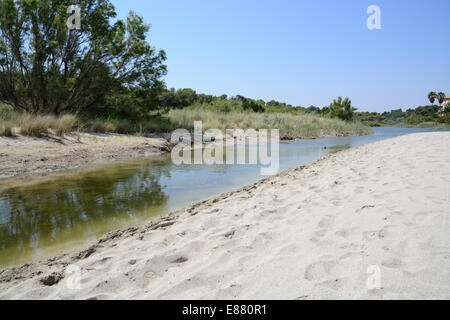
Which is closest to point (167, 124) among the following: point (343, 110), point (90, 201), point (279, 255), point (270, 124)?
point (270, 124)

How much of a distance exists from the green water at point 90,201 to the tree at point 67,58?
765 cm

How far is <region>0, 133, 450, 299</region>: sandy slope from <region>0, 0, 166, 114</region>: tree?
1282 centimetres

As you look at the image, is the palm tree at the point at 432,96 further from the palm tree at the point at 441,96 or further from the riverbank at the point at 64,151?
the riverbank at the point at 64,151

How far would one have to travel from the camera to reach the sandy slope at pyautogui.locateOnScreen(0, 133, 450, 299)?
1866 mm

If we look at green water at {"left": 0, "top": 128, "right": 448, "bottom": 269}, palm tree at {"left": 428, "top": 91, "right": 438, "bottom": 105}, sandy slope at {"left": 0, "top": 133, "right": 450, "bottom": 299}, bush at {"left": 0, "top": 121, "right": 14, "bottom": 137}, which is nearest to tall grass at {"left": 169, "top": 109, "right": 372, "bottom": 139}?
bush at {"left": 0, "top": 121, "right": 14, "bottom": 137}

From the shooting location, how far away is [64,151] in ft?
30.4

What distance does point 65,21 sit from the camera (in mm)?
12922

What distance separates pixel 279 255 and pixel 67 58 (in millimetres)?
15244

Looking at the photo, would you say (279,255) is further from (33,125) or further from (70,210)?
(33,125)

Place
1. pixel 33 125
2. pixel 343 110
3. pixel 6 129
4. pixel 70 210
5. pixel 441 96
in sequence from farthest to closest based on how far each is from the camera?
1. pixel 441 96
2. pixel 343 110
3. pixel 33 125
4. pixel 6 129
5. pixel 70 210

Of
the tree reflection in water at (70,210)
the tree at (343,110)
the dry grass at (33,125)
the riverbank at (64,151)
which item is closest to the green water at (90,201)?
the tree reflection in water at (70,210)

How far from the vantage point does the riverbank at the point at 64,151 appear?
769 centimetres
